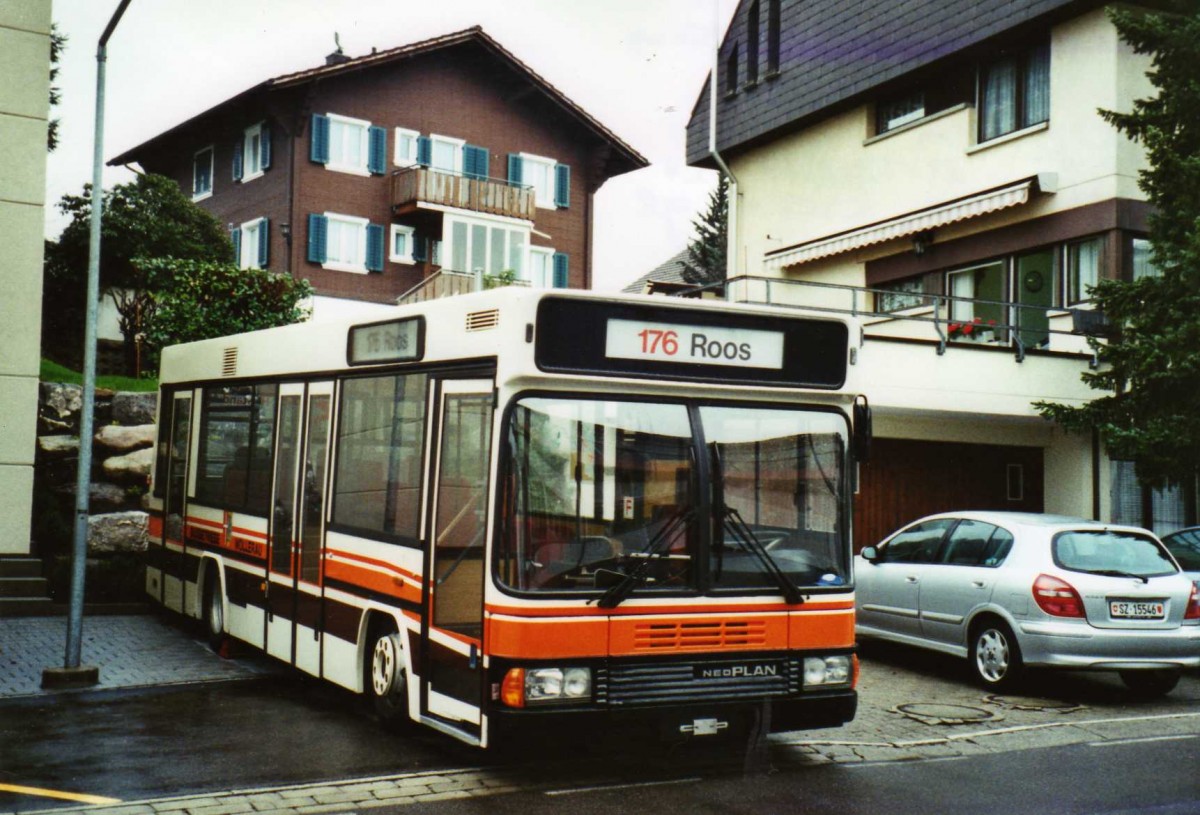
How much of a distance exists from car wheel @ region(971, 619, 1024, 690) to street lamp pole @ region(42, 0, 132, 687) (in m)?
7.55

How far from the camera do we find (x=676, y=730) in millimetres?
7648

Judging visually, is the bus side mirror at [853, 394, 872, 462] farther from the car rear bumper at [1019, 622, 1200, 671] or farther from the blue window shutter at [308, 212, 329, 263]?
the blue window shutter at [308, 212, 329, 263]

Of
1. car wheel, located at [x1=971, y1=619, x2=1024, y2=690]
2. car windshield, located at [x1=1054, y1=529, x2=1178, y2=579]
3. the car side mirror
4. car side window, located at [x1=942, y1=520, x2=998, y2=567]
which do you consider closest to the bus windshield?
the car side mirror

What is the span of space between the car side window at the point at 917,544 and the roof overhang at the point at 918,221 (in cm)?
959

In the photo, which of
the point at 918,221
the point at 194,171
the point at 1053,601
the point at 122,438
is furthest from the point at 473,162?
the point at 1053,601

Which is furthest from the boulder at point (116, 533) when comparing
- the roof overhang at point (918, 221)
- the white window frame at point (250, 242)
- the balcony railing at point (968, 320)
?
the white window frame at point (250, 242)

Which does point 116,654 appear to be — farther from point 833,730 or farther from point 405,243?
point 405,243

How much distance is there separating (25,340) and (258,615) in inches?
236

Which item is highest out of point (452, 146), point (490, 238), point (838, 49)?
point (452, 146)

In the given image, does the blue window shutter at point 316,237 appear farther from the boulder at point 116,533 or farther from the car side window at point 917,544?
the car side window at point 917,544

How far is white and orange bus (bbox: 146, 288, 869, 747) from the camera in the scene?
7.50 metres

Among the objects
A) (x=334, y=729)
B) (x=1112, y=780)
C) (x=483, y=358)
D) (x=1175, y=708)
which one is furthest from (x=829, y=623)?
(x=1175, y=708)

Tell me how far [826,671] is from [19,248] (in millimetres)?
11276

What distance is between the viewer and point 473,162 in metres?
42.8
